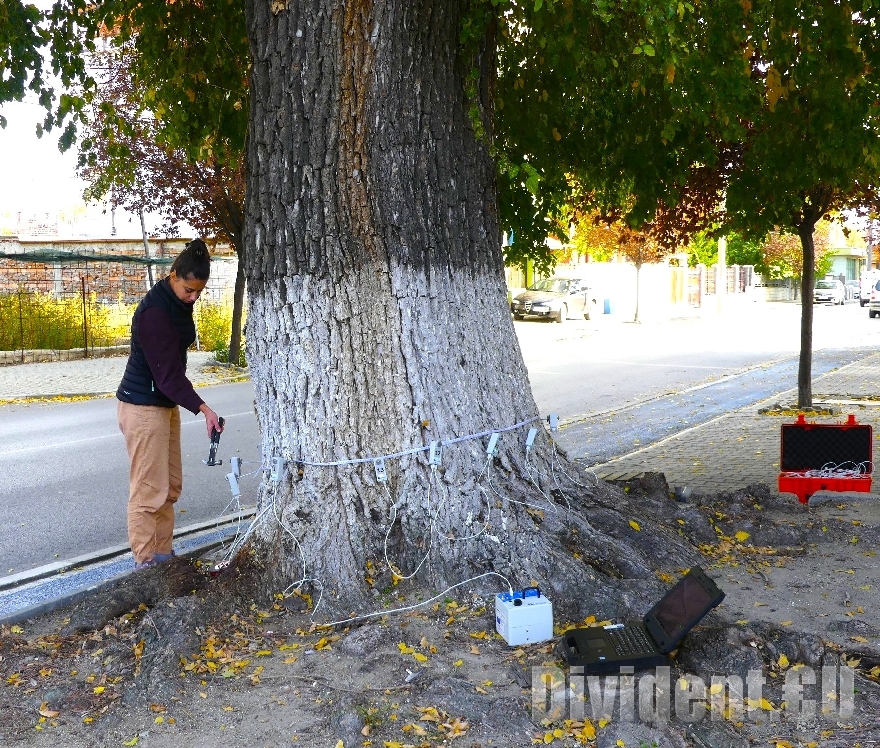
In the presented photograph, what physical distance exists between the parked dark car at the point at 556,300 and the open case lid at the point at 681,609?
29.9m

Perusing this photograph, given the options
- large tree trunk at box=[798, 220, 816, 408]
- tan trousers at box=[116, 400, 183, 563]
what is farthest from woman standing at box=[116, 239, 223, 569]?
large tree trunk at box=[798, 220, 816, 408]

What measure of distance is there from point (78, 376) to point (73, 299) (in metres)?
4.63

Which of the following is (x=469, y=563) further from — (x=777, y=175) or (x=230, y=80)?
(x=777, y=175)

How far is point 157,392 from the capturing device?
5.38m

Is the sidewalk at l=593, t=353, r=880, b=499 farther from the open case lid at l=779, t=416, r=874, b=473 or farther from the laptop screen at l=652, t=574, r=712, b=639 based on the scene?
the laptop screen at l=652, t=574, r=712, b=639

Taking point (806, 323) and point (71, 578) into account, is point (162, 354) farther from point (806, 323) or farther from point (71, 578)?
point (806, 323)

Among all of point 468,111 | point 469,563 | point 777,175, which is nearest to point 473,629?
point 469,563

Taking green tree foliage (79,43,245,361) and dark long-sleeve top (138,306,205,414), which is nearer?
dark long-sleeve top (138,306,205,414)

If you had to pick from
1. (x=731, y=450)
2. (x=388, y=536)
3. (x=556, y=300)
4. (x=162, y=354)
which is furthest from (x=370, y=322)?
(x=556, y=300)

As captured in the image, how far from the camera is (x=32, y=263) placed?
2255 cm

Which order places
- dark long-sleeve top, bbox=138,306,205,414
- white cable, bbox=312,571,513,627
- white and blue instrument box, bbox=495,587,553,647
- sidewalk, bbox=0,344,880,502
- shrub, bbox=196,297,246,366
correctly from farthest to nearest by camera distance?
shrub, bbox=196,297,246,366 < sidewalk, bbox=0,344,880,502 < dark long-sleeve top, bbox=138,306,205,414 < white cable, bbox=312,571,513,627 < white and blue instrument box, bbox=495,587,553,647

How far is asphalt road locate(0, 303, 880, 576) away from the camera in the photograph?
741 cm

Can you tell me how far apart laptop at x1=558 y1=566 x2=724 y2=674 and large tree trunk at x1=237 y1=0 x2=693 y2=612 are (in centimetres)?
44

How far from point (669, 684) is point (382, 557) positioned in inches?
60.4
